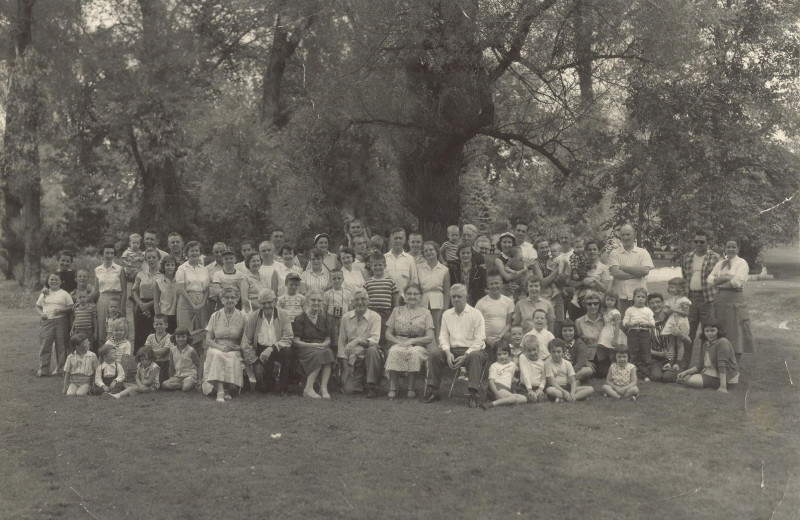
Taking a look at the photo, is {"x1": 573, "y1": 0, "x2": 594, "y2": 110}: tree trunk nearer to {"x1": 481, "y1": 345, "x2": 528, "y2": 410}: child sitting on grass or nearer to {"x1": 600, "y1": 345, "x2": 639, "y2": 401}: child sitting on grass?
{"x1": 600, "y1": 345, "x2": 639, "y2": 401}: child sitting on grass

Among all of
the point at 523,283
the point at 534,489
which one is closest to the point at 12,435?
the point at 534,489

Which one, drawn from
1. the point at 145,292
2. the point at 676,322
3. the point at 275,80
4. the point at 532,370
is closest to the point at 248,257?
the point at 145,292

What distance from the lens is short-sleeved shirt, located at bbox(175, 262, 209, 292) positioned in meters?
9.61

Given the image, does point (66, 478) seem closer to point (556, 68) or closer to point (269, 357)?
point (269, 357)

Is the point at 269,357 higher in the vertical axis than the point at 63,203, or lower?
lower

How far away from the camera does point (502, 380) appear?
26.8 feet

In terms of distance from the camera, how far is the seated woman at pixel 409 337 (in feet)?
27.9

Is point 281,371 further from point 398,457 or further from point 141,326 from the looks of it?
point 398,457

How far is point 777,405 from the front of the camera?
26.4 feet

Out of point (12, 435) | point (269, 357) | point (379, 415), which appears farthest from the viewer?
point (269, 357)

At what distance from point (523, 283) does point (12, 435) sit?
5.71 meters

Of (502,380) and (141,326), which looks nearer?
(502,380)

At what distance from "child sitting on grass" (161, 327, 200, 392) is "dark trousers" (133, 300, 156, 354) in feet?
3.29

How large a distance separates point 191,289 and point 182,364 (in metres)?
1.07
